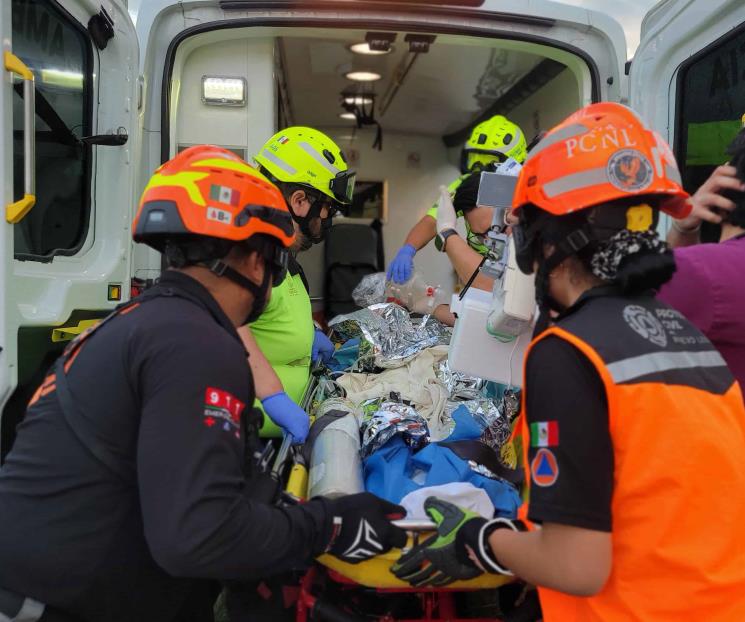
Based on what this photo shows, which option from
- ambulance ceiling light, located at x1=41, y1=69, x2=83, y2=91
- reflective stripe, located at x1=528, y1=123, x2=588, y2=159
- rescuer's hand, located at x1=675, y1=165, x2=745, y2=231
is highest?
ambulance ceiling light, located at x1=41, y1=69, x2=83, y2=91

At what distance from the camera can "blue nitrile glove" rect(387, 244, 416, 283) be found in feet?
12.9

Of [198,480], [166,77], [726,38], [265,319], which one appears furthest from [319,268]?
[198,480]

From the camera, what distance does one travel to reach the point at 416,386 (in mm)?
3072

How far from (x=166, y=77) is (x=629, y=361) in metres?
2.77

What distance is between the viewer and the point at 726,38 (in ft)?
8.05

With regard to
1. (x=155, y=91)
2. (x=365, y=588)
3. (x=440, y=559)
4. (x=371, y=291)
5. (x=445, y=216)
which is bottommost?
(x=365, y=588)

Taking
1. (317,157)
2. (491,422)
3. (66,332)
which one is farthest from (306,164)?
(491,422)

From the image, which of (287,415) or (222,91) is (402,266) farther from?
(287,415)

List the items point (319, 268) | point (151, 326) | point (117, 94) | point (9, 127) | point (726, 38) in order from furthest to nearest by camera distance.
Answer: point (319, 268), point (117, 94), point (726, 38), point (9, 127), point (151, 326)

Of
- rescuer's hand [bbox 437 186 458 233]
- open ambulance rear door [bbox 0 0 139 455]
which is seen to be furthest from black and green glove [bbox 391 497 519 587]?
rescuer's hand [bbox 437 186 458 233]

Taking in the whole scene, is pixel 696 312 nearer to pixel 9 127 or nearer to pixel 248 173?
pixel 248 173

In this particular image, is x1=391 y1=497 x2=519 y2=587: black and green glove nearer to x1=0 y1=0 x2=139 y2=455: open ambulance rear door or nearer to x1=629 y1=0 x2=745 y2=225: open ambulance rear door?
x1=0 y1=0 x2=139 y2=455: open ambulance rear door

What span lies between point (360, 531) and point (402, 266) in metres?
2.53

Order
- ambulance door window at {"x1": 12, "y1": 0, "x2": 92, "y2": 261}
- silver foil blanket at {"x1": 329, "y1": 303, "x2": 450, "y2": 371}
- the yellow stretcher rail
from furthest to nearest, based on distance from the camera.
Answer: silver foil blanket at {"x1": 329, "y1": 303, "x2": 450, "y2": 371}, ambulance door window at {"x1": 12, "y1": 0, "x2": 92, "y2": 261}, the yellow stretcher rail
